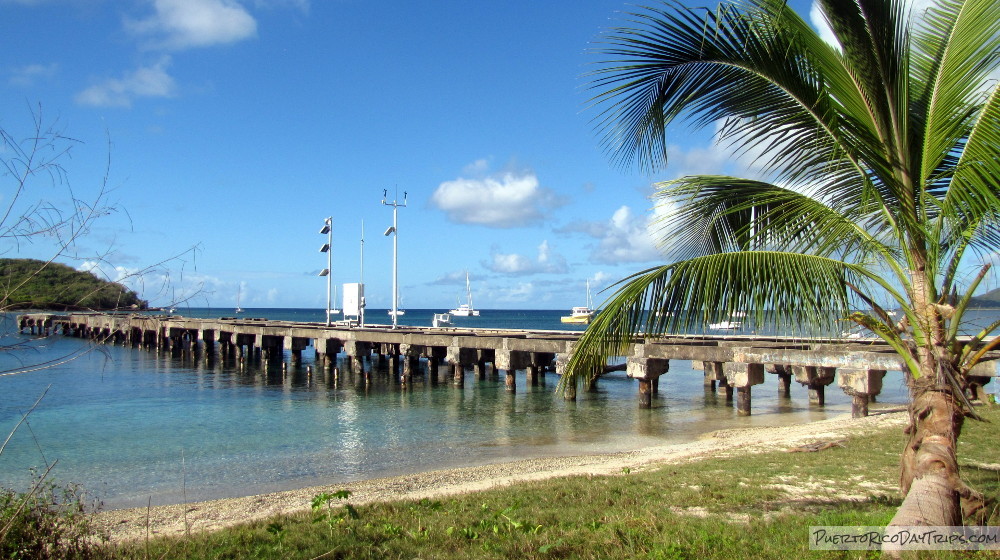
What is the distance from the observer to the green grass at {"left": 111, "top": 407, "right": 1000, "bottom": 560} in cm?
545

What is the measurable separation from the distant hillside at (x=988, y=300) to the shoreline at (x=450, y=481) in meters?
6.60

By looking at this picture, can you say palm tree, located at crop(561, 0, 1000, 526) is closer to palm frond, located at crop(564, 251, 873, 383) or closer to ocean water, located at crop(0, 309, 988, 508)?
palm frond, located at crop(564, 251, 873, 383)

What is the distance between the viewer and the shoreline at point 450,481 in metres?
9.28

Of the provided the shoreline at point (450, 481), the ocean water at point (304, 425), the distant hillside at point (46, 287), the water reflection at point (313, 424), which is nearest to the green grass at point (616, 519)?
the shoreline at point (450, 481)

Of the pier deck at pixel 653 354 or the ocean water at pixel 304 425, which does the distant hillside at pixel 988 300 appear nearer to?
the pier deck at pixel 653 354

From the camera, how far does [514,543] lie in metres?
5.70

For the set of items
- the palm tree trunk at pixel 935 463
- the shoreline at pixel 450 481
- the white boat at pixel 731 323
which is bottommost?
the shoreline at pixel 450 481

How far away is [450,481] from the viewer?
38.8ft

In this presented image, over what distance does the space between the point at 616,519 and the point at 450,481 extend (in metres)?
5.74

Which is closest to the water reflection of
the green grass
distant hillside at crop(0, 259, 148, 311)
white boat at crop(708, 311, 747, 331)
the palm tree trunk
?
the green grass

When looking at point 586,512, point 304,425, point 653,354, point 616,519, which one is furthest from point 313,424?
point 616,519

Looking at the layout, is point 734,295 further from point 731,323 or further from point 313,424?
point 313,424

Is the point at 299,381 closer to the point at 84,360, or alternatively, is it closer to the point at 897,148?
the point at 84,360

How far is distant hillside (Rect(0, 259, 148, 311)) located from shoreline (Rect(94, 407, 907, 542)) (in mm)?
4741
